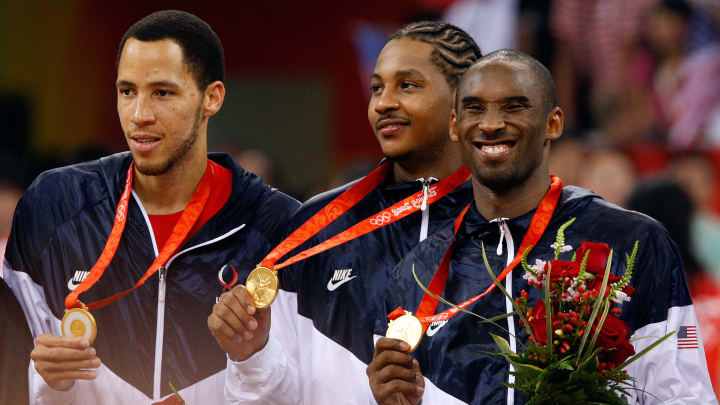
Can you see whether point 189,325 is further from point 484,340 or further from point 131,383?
point 484,340

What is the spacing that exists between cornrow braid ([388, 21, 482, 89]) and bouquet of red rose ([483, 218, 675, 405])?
114 centimetres

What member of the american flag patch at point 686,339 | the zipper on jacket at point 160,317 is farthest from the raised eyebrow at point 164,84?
the american flag patch at point 686,339

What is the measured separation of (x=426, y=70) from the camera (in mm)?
3859

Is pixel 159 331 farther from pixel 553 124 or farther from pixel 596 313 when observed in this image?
pixel 596 313

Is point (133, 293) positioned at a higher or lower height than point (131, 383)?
higher

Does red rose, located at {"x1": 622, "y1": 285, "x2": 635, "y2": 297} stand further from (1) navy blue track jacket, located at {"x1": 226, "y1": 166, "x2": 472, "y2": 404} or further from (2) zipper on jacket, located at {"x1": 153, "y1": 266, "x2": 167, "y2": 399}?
(2) zipper on jacket, located at {"x1": 153, "y1": 266, "x2": 167, "y2": 399}

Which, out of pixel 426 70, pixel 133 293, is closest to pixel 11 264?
pixel 133 293

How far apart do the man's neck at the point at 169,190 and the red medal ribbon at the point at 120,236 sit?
→ 0.14ft

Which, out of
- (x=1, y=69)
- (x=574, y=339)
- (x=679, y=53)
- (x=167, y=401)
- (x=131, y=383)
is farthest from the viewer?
(x=1, y=69)

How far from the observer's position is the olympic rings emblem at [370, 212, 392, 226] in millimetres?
3799

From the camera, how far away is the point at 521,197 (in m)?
3.43

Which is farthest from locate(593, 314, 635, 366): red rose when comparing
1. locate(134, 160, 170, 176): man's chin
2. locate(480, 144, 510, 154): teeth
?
locate(134, 160, 170, 176): man's chin

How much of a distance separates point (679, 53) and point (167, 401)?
6.42 metres

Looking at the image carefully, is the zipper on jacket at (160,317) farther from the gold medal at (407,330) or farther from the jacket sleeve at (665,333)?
the jacket sleeve at (665,333)
